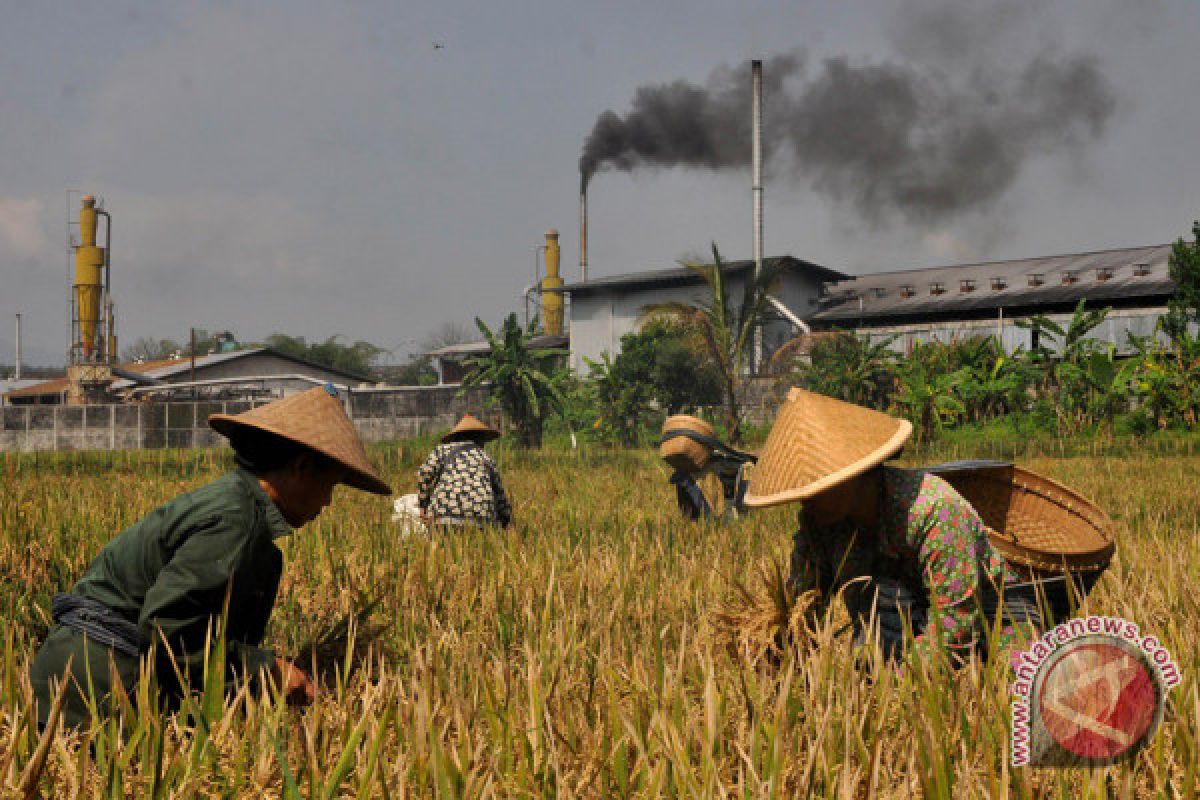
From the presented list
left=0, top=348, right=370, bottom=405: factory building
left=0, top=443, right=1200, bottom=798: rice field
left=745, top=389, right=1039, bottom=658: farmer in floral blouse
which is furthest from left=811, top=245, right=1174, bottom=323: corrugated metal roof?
left=745, top=389, right=1039, bottom=658: farmer in floral blouse

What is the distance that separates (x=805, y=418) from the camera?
7.43 ft

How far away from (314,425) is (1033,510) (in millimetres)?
2044

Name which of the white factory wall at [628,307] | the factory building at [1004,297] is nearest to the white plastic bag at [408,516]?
the factory building at [1004,297]

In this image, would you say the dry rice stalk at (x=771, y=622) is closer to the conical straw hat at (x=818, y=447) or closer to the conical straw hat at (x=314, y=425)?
the conical straw hat at (x=818, y=447)

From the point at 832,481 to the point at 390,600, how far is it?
5.66 feet

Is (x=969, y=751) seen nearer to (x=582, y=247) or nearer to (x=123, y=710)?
(x=123, y=710)

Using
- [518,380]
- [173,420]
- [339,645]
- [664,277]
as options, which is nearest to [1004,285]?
[664,277]

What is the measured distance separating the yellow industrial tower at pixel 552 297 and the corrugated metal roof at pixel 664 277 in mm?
7318

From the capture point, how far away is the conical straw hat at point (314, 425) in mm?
2182

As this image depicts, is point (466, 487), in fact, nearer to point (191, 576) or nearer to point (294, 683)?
point (294, 683)

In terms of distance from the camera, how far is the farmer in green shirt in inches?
78.5

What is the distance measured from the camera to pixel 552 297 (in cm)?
3750

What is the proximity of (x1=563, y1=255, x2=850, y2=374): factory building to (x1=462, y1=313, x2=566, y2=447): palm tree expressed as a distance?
9.39 m

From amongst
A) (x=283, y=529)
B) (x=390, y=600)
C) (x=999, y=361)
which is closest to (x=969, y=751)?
(x=283, y=529)
